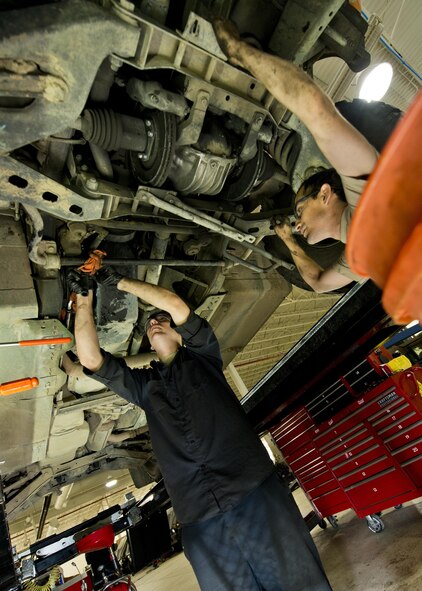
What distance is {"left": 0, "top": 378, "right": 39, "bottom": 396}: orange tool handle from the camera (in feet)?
5.59

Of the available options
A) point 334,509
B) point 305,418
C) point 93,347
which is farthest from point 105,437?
point 334,509

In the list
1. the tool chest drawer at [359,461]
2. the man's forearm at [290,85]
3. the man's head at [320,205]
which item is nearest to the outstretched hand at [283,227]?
the man's head at [320,205]

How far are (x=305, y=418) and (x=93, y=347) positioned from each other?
212 cm

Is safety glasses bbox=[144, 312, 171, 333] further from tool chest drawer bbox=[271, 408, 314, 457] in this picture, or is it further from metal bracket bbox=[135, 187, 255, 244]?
tool chest drawer bbox=[271, 408, 314, 457]

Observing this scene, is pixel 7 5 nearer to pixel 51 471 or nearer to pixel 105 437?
pixel 105 437

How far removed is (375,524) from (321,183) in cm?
276

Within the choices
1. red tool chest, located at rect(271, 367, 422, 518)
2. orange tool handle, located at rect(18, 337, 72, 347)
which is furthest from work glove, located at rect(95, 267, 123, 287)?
red tool chest, located at rect(271, 367, 422, 518)

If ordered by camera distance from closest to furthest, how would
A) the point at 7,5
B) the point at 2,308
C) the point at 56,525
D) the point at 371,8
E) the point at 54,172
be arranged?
the point at 7,5
the point at 54,172
the point at 2,308
the point at 371,8
the point at 56,525

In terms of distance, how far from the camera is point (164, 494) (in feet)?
10.2

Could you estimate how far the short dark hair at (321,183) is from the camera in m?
1.45

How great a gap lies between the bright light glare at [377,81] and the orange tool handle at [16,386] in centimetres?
370

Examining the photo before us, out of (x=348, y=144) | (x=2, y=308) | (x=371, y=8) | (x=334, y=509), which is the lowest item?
(x=334, y=509)

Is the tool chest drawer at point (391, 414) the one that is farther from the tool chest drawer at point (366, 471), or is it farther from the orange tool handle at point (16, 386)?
the orange tool handle at point (16, 386)

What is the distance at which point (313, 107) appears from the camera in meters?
1.09
